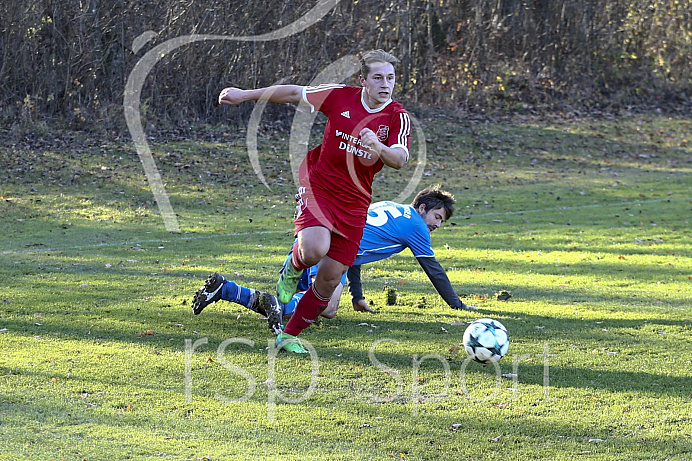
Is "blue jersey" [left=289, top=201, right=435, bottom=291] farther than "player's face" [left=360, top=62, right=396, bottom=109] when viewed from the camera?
Yes

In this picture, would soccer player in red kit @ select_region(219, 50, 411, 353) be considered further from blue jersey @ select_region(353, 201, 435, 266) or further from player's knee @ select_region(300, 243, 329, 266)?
blue jersey @ select_region(353, 201, 435, 266)

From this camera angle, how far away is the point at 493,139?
20.2 meters

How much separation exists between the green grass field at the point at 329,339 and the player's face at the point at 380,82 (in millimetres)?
1874

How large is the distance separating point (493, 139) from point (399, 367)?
49.7 feet

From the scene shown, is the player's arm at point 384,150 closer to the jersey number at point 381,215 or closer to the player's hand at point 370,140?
the player's hand at point 370,140

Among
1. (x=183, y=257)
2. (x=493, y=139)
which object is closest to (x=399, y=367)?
(x=183, y=257)

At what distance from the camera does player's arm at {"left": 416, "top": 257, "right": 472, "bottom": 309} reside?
7066 millimetres

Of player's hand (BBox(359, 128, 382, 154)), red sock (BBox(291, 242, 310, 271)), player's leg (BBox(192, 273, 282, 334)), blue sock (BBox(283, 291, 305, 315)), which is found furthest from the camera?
blue sock (BBox(283, 291, 305, 315))

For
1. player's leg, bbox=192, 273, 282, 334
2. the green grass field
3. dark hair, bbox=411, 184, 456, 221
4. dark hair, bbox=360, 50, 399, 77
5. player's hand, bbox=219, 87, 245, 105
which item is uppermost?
dark hair, bbox=360, 50, 399, 77

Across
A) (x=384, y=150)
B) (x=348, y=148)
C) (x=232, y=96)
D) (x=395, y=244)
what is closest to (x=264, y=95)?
(x=232, y=96)

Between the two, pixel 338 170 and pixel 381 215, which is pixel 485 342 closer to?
pixel 338 170

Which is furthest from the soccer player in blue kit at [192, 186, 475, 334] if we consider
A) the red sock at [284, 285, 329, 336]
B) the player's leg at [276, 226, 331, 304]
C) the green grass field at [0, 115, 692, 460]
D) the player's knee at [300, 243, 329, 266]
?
the player's knee at [300, 243, 329, 266]

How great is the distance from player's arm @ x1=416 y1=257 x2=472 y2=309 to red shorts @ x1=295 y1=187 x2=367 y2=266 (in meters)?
1.25

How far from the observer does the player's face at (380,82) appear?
570 centimetres
